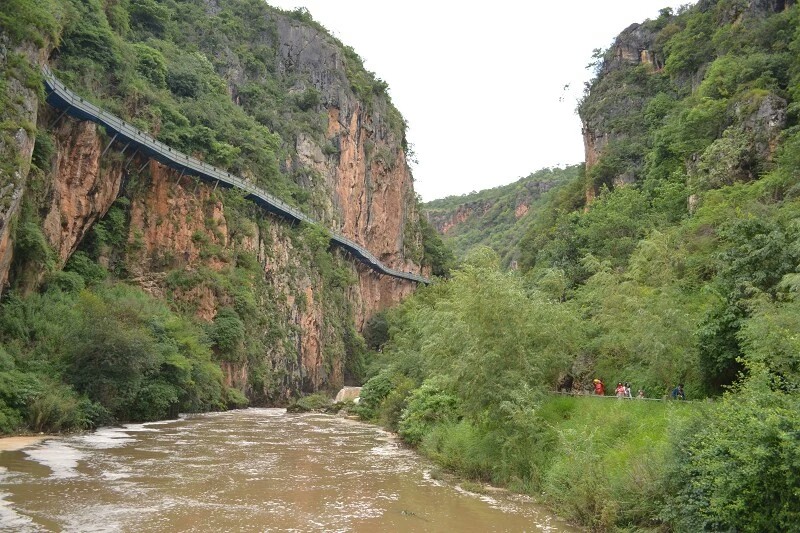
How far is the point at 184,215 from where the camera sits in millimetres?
46469

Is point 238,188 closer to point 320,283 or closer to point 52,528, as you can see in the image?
point 320,283

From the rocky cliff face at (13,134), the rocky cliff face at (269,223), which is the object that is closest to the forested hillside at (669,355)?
the rocky cliff face at (269,223)

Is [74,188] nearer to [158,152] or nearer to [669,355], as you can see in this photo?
[158,152]

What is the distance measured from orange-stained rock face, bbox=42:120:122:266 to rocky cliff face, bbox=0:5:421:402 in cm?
7

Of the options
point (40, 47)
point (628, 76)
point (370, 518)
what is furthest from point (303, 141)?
point (370, 518)


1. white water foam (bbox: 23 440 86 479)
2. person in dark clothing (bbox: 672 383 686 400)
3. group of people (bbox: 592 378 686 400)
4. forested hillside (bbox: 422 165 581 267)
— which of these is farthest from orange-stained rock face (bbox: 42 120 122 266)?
forested hillside (bbox: 422 165 581 267)

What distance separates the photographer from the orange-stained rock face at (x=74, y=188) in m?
34.7

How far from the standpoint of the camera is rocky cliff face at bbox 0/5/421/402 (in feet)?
120

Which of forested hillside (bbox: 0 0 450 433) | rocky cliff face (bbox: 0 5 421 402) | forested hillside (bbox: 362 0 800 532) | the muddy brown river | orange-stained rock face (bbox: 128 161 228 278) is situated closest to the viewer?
forested hillside (bbox: 362 0 800 532)

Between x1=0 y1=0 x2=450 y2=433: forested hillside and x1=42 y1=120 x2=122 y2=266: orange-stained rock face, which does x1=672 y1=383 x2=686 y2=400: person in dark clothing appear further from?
x1=42 y1=120 x2=122 y2=266: orange-stained rock face

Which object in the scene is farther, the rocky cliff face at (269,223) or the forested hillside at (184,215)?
the rocky cliff face at (269,223)

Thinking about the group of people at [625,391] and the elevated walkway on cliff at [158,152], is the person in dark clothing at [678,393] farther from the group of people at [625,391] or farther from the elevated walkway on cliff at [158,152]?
the elevated walkway on cliff at [158,152]

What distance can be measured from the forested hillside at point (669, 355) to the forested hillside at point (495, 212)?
83729mm

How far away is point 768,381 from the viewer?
10.1 m
